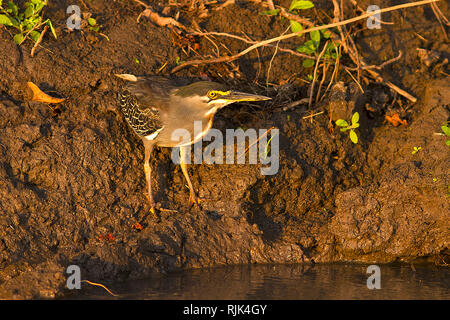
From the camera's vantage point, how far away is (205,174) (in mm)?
6559

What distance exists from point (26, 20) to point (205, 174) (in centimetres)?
264

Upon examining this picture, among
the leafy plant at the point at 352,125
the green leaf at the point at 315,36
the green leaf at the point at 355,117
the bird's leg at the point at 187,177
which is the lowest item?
the bird's leg at the point at 187,177

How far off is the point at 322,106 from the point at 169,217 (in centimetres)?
232

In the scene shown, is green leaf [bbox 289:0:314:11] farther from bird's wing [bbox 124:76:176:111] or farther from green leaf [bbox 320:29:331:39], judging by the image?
bird's wing [bbox 124:76:176:111]

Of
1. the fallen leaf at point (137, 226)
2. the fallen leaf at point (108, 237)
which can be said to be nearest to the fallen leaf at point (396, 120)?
the fallen leaf at point (137, 226)

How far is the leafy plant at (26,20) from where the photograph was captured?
643 centimetres

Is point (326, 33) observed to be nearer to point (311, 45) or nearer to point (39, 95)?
point (311, 45)

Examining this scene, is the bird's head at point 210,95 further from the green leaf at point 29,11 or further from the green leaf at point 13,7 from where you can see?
the green leaf at point 13,7

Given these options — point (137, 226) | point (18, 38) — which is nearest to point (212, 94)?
point (137, 226)

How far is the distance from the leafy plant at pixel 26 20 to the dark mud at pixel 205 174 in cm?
14

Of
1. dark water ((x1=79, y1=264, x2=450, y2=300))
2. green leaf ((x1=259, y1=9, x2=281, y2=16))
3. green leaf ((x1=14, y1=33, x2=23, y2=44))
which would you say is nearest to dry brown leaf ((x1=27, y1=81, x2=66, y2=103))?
green leaf ((x1=14, y1=33, x2=23, y2=44))

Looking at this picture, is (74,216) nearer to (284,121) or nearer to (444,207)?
(284,121)

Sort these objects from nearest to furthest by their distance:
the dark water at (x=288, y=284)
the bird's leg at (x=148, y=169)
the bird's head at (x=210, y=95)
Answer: the dark water at (x=288, y=284), the bird's head at (x=210, y=95), the bird's leg at (x=148, y=169)

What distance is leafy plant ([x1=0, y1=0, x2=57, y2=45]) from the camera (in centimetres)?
643
